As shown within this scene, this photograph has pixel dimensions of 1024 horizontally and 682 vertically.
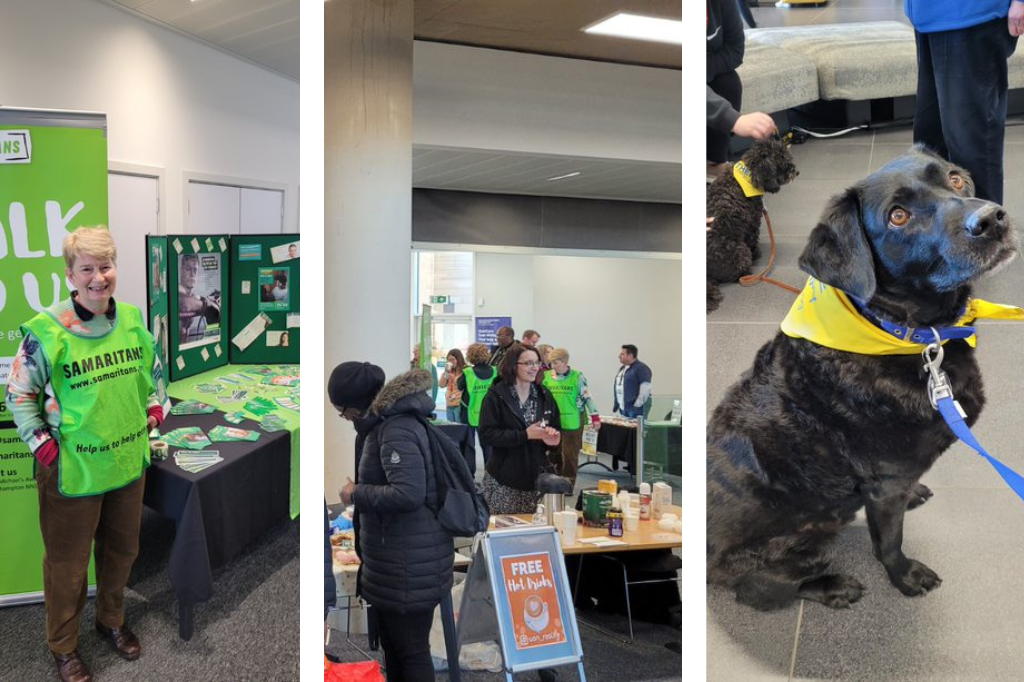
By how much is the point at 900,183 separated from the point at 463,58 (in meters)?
1.13

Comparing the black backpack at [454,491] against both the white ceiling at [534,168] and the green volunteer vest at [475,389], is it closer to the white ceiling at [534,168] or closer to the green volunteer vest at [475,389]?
the green volunteer vest at [475,389]

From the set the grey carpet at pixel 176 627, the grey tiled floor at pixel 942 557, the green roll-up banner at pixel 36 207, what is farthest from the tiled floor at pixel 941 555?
the green roll-up banner at pixel 36 207

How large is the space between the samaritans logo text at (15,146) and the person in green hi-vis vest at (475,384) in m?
1.46

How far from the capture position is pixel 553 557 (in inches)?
91.5

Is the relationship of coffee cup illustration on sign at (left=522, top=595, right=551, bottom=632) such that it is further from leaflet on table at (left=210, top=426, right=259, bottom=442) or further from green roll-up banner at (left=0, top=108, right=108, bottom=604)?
green roll-up banner at (left=0, top=108, right=108, bottom=604)

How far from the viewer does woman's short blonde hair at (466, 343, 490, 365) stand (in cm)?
234

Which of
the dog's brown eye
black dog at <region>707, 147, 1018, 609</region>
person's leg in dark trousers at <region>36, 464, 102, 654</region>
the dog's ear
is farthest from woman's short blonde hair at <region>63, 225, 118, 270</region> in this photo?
the dog's brown eye

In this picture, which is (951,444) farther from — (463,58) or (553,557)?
(463,58)

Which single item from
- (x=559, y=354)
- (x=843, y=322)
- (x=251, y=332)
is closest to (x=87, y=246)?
(x=559, y=354)

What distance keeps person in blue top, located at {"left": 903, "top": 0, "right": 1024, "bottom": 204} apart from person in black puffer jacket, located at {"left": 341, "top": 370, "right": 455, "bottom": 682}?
1340 millimetres

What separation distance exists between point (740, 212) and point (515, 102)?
66cm

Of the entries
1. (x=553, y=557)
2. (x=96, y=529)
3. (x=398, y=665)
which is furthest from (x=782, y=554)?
(x=96, y=529)

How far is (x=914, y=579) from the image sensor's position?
1.91 meters

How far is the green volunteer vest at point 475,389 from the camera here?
2.33 m
